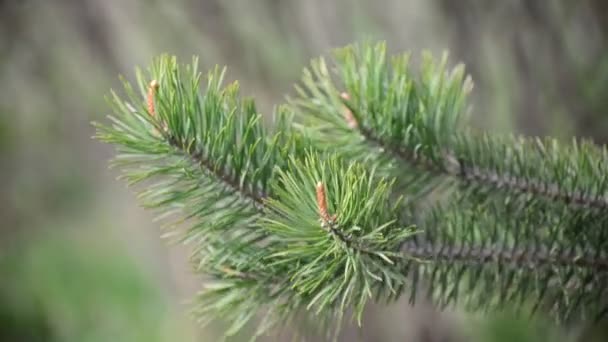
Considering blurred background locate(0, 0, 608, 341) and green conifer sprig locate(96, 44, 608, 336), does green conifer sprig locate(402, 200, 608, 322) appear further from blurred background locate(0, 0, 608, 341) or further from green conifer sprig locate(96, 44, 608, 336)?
blurred background locate(0, 0, 608, 341)

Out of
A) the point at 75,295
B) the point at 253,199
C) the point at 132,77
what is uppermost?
the point at 132,77

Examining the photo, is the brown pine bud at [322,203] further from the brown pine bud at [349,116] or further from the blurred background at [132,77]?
the blurred background at [132,77]

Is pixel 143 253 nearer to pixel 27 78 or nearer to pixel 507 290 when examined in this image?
pixel 27 78

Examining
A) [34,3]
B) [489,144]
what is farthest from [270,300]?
[34,3]

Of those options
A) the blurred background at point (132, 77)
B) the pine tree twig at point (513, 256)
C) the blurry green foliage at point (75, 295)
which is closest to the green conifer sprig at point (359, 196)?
the pine tree twig at point (513, 256)

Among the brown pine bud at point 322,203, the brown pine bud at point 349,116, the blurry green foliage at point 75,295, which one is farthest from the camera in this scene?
the blurry green foliage at point 75,295

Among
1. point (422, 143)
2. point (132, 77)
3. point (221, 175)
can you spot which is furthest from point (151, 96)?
point (132, 77)

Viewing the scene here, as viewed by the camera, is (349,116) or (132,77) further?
(132,77)

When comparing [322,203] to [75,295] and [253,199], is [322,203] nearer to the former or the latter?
[253,199]

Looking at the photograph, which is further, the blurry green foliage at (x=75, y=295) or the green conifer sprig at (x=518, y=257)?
the blurry green foliage at (x=75, y=295)
